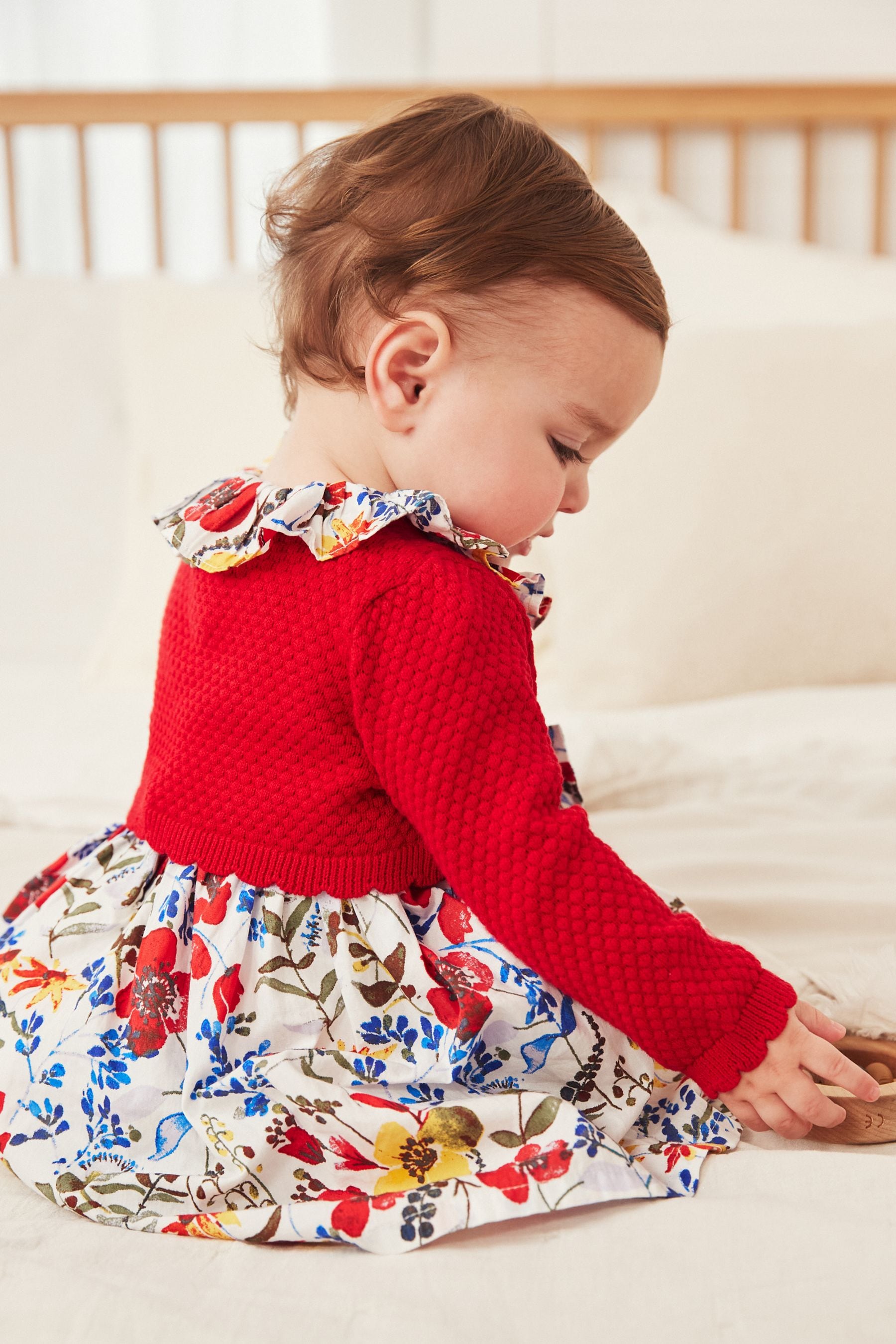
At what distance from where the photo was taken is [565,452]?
73cm

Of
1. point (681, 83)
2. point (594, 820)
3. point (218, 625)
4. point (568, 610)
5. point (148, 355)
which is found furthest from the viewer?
point (681, 83)

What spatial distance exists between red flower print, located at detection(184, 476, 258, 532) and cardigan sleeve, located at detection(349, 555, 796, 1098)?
0.15 meters

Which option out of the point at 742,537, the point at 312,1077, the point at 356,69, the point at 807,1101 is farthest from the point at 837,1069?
the point at 356,69

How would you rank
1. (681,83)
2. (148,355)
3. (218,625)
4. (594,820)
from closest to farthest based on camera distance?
1. (218,625)
2. (594,820)
3. (148,355)
4. (681,83)

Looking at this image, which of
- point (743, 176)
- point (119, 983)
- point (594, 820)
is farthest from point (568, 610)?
point (743, 176)

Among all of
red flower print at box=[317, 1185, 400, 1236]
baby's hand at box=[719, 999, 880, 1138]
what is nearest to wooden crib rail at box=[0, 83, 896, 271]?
baby's hand at box=[719, 999, 880, 1138]

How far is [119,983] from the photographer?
27.9 inches

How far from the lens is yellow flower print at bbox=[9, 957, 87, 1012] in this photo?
2.35 feet

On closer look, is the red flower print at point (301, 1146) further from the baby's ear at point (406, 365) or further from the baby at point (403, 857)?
the baby's ear at point (406, 365)

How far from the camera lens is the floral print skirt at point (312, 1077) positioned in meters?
0.61

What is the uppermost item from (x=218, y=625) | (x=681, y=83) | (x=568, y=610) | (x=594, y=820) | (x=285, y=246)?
(x=681, y=83)

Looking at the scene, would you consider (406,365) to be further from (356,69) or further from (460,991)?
(356,69)

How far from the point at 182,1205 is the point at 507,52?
1.94 metres

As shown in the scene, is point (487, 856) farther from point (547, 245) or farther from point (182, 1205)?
point (547, 245)
